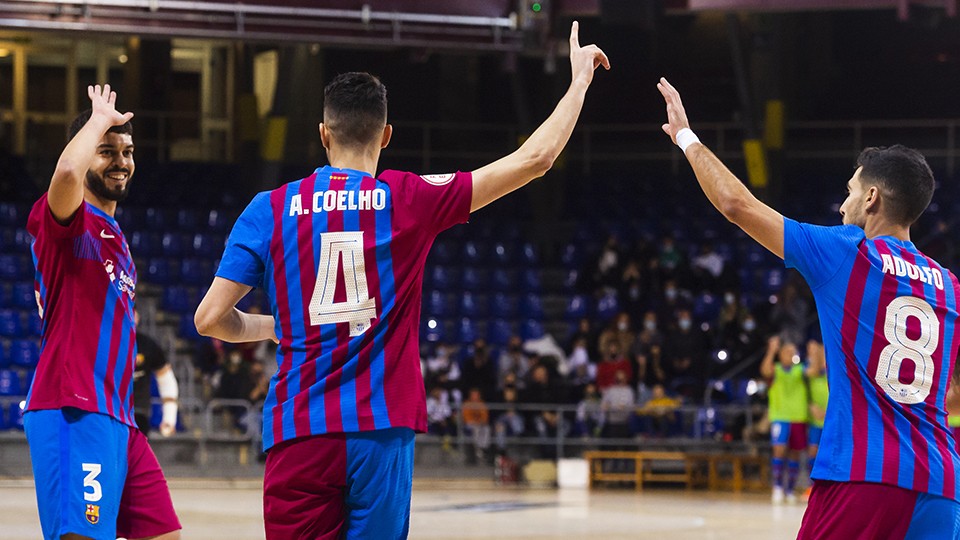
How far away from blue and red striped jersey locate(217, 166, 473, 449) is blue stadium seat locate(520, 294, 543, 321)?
1891 centimetres

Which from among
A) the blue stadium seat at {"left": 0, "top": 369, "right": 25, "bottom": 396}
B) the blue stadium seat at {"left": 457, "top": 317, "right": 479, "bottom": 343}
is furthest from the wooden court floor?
the blue stadium seat at {"left": 457, "top": 317, "right": 479, "bottom": 343}

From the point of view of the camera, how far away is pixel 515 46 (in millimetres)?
18703

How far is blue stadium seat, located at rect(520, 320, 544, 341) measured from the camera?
22.4m

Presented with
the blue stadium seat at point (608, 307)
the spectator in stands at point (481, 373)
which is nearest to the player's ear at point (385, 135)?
the spectator in stands at point (481, 373)

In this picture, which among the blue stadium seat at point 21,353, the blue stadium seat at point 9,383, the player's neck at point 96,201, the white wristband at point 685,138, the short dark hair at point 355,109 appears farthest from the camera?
the blue stadium seat at point 21,353

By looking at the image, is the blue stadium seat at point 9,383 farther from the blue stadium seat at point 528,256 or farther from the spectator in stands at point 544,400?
the blue stadium seat at point 528,256

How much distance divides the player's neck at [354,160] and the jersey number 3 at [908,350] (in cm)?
168

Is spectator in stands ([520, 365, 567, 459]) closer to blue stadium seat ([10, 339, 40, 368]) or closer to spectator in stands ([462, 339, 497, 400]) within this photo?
spectator in stands ([462, 339, 497, 400])

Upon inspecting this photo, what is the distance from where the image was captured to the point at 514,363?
20.8 m

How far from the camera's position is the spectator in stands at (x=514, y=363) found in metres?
20.6

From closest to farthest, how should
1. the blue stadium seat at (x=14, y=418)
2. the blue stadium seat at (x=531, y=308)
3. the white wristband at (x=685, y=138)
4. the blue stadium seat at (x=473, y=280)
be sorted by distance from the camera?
the white wristband at (x=685, y=138), the blue stadium seat at (x=14, y=418), the blue stadium seat at (x=531, y=308), the blue stadium seat at (x=473, y=280)

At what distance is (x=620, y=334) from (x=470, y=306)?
9.38ft

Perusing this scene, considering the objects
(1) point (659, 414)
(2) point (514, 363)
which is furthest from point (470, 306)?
(1) point (659, 414)

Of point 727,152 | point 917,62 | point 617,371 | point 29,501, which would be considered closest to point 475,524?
point 29,501
